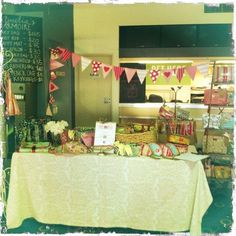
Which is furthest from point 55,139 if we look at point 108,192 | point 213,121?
point 213,121

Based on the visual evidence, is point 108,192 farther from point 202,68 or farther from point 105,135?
point 202,68

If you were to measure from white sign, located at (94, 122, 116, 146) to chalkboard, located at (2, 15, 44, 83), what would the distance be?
4.81 feet

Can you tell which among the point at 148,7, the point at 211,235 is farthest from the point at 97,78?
the point at 211,235

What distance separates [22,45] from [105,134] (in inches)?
78.3

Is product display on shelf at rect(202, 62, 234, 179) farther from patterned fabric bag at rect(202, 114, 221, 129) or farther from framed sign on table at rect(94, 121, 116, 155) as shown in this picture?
framed sign on table at rect(94, 121, 116, 155)

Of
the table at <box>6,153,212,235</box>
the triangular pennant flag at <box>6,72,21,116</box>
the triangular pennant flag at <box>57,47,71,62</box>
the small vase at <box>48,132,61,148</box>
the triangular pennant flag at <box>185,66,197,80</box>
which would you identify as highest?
the triangular pennant flag at <box>57,47,71,62</box>

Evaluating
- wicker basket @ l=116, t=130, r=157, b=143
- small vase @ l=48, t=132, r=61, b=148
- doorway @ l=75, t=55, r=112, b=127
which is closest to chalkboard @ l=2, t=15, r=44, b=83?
small vase @ l=48, t=132, r=61, b=148

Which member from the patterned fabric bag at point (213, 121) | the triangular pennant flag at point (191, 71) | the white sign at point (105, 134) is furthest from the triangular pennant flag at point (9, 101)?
the patterned fabric bag at point (213, 121)

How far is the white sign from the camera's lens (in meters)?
3.11

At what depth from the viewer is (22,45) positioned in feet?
14.2

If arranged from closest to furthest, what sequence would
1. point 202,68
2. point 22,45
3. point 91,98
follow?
point 202,68
point 22,45
point 91,98

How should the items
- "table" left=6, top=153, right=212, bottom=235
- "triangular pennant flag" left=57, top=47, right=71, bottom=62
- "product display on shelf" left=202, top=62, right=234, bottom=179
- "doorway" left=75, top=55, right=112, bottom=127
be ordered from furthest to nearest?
"doorway" left=75, top=55, right=112, bottom=127, "product display on shelf" left=202, top=62, right=234, bottom=179, "triangular pennant flag" left=57, top=47, right=71, bottom=62, "table" left=6, top=153, right=212, bottom=235

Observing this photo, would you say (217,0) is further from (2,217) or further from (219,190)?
(2,217)

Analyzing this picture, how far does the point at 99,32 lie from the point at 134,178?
13.3 ft
